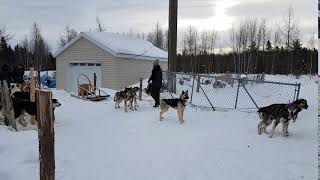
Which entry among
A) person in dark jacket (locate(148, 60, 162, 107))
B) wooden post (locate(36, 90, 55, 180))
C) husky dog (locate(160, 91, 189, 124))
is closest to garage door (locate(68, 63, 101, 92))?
person in dark jacket (locate(148, 60, 162, 107))

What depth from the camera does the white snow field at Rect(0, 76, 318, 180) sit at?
271 inches

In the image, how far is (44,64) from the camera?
64.8 m

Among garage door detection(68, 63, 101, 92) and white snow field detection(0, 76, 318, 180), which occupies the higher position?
garage door detection(68, 63, 101, 92)

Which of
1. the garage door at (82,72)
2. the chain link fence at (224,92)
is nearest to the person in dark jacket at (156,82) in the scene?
the chain link fence at (224,92)

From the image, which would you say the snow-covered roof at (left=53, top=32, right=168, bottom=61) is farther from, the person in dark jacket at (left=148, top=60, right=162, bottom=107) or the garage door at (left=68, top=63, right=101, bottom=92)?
the person in dark jacket at (left=148, top=60, right=162, bottom=107)

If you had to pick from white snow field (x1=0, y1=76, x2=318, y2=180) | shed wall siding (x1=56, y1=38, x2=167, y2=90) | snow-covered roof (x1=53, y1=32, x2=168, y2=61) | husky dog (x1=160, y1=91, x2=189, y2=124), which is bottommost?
white snow field (x1=0, y1=76, x2=318, y2=180)

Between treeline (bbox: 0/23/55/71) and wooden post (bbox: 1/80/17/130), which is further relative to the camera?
treeline (bbox: 0/23/55/71)

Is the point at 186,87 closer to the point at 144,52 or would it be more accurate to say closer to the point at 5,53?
the point at 144,52

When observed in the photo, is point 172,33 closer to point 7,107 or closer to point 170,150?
point 7,107

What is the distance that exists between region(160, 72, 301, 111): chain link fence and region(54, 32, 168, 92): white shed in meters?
3.60

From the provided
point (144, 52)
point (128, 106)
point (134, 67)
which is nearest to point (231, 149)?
point (128, 106)

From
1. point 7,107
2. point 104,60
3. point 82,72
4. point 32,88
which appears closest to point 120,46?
point 104,60

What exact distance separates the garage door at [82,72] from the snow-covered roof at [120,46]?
137 centimetres

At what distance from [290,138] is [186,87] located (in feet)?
36.9
